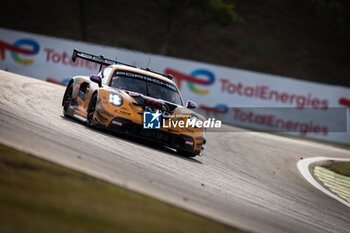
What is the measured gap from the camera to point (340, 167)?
11867mm

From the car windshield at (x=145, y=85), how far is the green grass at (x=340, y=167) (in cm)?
437

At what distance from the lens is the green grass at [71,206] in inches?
125

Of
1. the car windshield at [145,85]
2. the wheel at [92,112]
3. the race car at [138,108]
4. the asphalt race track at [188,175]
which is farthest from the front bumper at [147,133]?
the car windshield at [145,85]

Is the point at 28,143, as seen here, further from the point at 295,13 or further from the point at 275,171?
the point at 295,13

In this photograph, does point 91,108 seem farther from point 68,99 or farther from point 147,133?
point 68,99

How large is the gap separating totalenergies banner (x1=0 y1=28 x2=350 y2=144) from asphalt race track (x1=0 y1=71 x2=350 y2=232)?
9274 mm

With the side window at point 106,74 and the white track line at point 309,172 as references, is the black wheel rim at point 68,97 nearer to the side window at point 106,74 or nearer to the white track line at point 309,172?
the side window at point 106,74

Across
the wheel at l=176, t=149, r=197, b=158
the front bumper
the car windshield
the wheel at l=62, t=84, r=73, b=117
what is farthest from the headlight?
the wheel at l=62, t=84, r=73, b=117

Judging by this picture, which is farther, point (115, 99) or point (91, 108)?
point (91, 108)

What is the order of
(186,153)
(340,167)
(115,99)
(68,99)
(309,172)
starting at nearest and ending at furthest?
(115,99) < (186,153) < (68,99) < (309,172) < (340,167)

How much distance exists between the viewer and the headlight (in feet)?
25.2

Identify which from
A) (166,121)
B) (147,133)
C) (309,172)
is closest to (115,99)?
(147,133)

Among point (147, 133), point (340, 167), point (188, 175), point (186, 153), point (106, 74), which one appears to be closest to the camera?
point (188, 175)

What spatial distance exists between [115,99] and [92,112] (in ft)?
1.79
